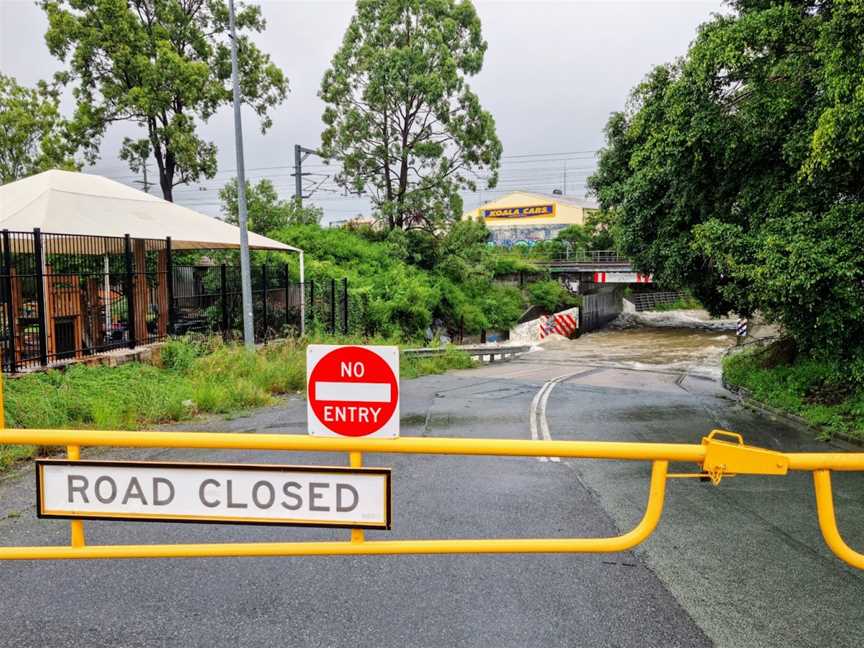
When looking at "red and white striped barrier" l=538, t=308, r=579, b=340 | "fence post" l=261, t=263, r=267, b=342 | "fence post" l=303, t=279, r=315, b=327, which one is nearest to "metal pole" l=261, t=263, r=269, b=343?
"fence post" l=261, t=263, r=267, b=342

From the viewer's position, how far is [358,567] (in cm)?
466

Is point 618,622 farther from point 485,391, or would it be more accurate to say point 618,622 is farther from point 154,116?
point 154,116

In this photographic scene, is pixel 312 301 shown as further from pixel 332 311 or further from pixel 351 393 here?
pixel 351 393

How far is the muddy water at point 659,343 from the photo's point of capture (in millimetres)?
26406

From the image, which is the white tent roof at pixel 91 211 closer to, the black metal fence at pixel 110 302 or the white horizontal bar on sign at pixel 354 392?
the black metal fence at pixel 110 302

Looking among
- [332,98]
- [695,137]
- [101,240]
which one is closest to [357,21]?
[332,98]

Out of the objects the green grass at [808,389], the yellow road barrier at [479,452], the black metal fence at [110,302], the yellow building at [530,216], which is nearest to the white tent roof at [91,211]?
the black metal fence at [110,302]

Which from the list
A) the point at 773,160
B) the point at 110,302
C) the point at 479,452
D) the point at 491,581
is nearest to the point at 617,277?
the point at 773,160

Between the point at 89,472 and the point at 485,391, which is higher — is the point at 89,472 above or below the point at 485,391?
above

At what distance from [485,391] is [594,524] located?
31.7ft

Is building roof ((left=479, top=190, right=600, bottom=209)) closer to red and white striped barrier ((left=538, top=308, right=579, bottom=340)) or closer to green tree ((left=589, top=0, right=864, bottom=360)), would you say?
red and white striped barrier ((left=538, top=308, right=579, bottom=340))

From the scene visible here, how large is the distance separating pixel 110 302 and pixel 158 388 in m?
5.29

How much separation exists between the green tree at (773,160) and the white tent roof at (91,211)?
10833mm

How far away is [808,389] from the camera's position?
530 inches
